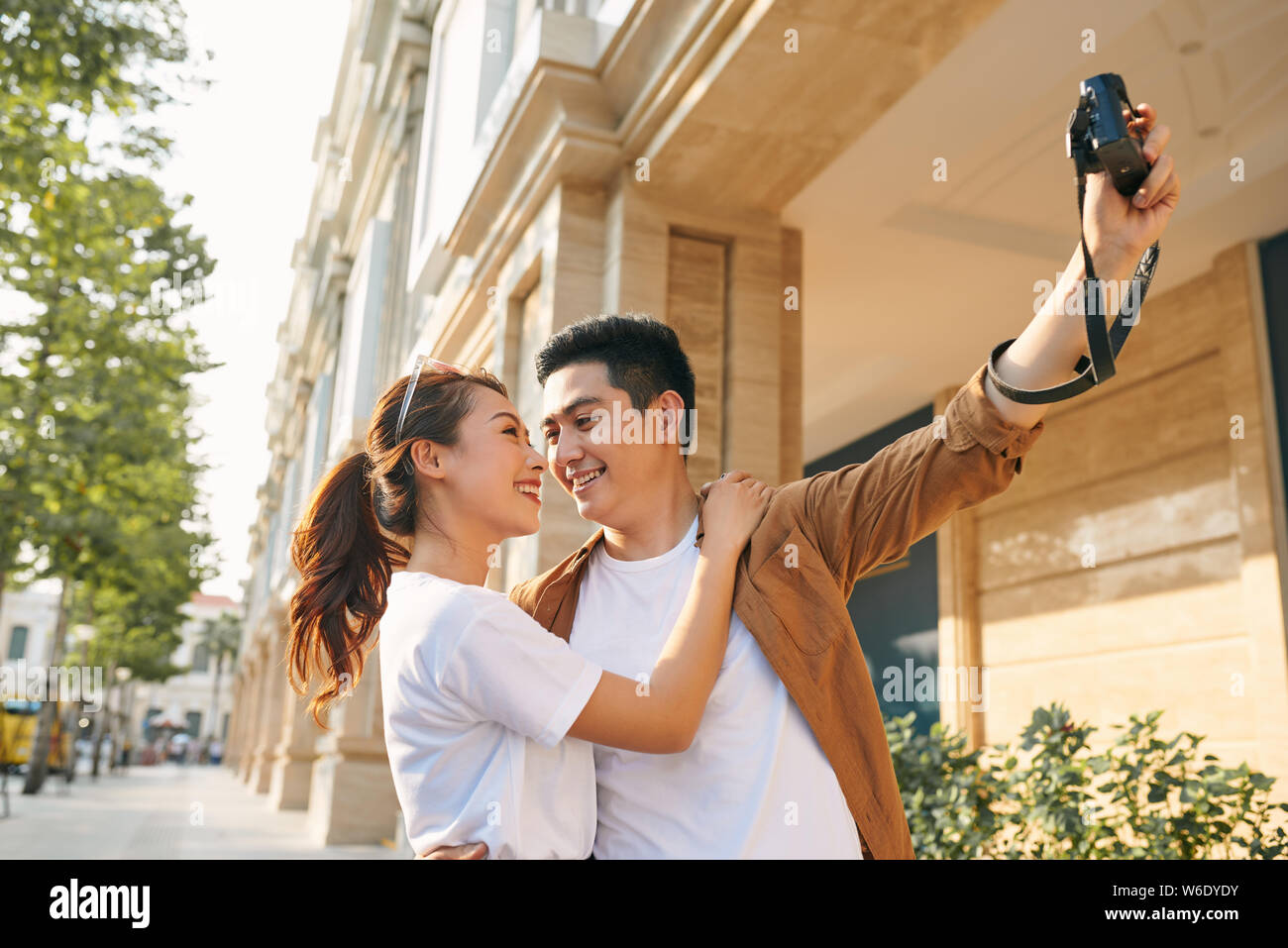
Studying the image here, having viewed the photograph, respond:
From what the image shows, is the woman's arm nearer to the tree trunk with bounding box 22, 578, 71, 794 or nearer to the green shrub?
the green shrub

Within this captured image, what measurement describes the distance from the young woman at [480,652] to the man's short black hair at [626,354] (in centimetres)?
21

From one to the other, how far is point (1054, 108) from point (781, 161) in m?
1.89

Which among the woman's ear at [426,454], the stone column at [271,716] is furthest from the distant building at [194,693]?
the woman's ear at [426,454]

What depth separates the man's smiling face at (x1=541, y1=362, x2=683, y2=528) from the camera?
231 centimetres

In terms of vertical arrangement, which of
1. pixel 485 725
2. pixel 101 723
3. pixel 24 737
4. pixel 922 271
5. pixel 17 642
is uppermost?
pixel 17 642

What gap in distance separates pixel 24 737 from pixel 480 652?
2527 cm

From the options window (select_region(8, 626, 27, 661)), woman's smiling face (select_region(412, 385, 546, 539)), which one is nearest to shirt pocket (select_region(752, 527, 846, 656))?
woman's smiling face (select_region(412, 385, 546, 539))

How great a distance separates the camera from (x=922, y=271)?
7.61 m

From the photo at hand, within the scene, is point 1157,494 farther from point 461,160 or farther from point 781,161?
point 461,160

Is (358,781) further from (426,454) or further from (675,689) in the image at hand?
(675,689)

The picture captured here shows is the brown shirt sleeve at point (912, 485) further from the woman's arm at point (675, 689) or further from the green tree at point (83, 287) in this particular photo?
the green tree at point (83, 287)

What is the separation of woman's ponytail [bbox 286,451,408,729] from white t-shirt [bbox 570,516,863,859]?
0.62 m

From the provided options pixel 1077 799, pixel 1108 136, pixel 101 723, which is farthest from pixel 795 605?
pixel 101 723

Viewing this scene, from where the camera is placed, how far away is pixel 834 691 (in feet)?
6.56
